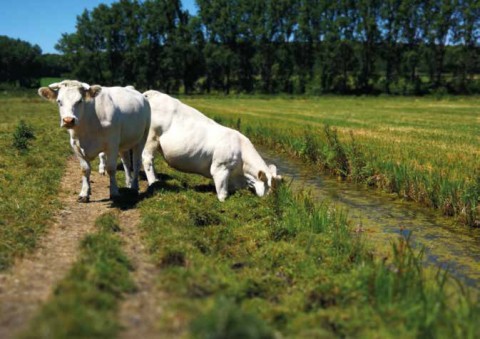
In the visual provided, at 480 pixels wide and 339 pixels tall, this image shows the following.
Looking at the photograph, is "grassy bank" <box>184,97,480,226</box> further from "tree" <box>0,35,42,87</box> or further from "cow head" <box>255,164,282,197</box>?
"tree" <box>0,35,42,87</box>

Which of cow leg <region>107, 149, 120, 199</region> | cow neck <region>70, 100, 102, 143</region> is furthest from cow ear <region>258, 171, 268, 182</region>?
cow neck <region>70, 100, 102, 143</region>

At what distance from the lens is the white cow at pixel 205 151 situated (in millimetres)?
10422

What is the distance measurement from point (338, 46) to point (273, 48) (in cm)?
1475

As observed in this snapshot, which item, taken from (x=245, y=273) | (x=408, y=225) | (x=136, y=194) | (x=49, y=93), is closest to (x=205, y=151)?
(x=136, y=194)

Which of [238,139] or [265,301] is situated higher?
[238,139]

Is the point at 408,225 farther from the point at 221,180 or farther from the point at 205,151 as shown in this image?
the point at 205,151

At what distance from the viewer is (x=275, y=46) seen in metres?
99.9

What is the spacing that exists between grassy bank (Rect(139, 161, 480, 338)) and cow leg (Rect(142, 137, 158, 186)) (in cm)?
214

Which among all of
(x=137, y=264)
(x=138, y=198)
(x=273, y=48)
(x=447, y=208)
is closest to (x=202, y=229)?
(x=137, y=264)

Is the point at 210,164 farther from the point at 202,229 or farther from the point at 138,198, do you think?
the point at 202,229

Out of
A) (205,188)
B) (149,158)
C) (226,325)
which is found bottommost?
(205,188)

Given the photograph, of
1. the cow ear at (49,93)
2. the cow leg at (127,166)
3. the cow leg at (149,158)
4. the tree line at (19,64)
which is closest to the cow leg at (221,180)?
the cow leg at (149,158)

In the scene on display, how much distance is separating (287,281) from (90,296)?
101 inches

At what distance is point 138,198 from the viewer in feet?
32.7
